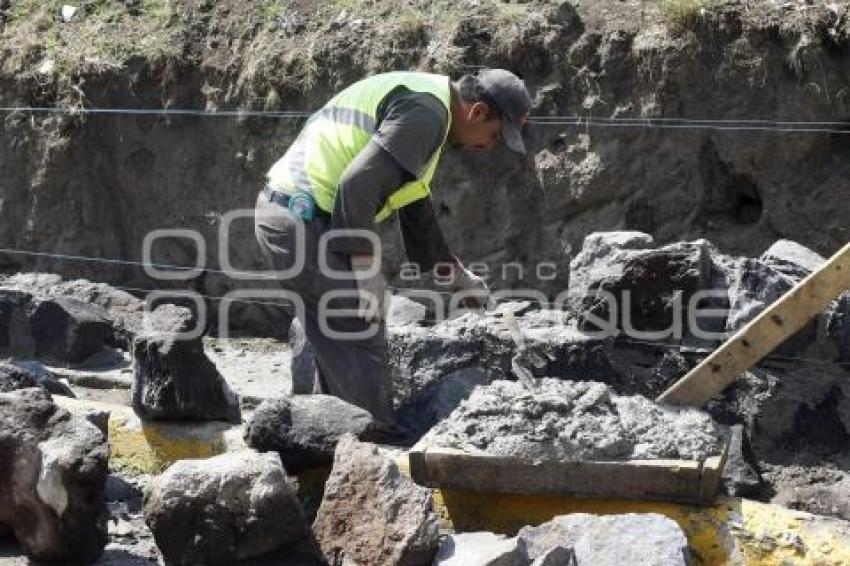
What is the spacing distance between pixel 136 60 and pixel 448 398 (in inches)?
197

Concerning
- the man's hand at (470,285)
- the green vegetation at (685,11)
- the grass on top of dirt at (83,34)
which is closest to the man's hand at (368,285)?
the man's hand at (470,285)

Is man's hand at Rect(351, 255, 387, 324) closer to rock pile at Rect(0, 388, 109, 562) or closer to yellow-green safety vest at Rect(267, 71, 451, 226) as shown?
yellow-green safety vest at Rect(267, 71, 451, 226)

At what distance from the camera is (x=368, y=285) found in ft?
16.1

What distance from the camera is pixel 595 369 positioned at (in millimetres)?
5234

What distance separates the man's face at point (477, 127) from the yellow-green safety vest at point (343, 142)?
85mm

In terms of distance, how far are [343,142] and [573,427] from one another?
1396 mm

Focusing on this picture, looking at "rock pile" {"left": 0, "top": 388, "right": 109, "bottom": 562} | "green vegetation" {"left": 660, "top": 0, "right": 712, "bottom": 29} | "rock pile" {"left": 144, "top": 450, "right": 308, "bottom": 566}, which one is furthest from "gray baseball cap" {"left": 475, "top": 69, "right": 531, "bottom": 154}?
"green vegetation" {"left": 660, "top": 0, "right": 712, "bottom": 29}

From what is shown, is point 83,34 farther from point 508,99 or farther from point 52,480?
point 52,480

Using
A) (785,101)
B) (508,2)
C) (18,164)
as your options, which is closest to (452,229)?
(508,2)

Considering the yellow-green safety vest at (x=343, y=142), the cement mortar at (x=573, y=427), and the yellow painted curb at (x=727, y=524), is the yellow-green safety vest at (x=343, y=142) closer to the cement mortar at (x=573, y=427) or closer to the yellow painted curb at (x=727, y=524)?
the cement mortar at (x=573, y=427)

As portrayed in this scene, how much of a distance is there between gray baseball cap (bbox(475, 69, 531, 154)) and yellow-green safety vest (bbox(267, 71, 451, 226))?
0.50ft

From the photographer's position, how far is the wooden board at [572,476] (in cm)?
413

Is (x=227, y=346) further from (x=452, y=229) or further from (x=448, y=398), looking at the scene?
(x=448, y=398)

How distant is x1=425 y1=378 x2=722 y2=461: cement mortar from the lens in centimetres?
421
